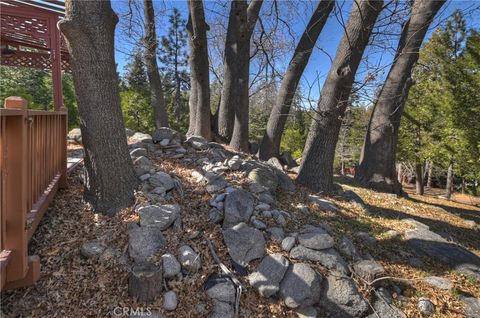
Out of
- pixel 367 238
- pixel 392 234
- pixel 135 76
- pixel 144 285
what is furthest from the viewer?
pixel 135 76

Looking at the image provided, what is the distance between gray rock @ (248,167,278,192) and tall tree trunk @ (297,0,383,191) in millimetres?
1027

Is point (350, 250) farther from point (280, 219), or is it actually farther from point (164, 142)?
point (164, 142)

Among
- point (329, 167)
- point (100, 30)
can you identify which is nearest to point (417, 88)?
point (329, 167)

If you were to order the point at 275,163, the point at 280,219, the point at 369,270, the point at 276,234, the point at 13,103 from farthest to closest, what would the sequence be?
the point at 275,163, the point at 280,219, the point at 276,234, the point at 369,270, the point at 13,103

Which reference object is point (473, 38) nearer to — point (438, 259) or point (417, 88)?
point (417, 88)

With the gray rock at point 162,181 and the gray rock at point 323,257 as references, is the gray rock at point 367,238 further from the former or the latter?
the gray rock at point 162,181

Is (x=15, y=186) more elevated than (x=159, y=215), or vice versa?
(x=15, y=186)

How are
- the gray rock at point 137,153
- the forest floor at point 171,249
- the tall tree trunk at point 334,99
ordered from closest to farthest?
the forest floor at point 171,249 → the gray rock at point 137,153 → the tall tree trunk at point 334,99

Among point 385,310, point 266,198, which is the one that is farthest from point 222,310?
point 266,198

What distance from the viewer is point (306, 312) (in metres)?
2.38

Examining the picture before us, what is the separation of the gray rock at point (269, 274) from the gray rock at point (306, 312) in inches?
9.5

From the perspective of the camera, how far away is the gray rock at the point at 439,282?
2814 millimetres

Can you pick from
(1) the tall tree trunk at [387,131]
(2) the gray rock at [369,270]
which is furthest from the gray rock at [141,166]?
(1) the tall tree trunk at [387,131]

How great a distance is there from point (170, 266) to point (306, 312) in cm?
122
